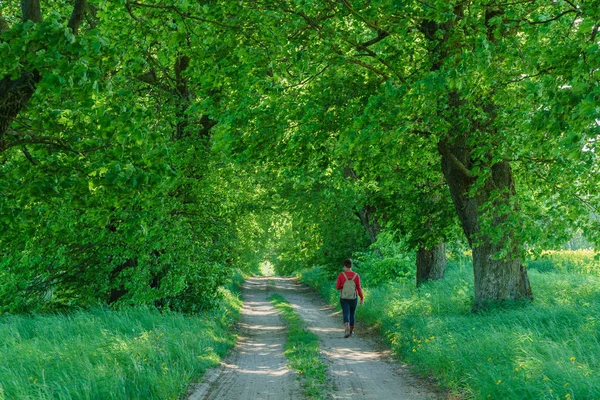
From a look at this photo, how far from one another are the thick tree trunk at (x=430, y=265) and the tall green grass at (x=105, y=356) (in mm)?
8030

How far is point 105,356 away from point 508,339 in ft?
20.2

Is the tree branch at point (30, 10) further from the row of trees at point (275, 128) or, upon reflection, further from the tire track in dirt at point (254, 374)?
the tire track in dirt at point (254, 374)

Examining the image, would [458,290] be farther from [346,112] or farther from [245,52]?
[245,52]

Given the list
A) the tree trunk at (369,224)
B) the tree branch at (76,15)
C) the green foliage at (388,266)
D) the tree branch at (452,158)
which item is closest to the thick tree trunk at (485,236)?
the tree branch at (452,158)

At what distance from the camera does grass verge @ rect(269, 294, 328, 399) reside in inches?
340

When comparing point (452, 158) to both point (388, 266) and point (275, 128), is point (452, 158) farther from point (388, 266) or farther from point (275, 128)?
point (388, 266)

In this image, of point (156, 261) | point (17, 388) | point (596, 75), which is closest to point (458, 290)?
point (156, 261)

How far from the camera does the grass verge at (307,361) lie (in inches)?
340

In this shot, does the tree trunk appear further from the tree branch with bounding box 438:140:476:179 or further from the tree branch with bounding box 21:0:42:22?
the tree branch with bounding box 21:0:42:22

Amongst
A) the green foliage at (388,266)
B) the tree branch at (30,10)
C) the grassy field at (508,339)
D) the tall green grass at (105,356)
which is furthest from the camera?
the green foliage at (388,266)

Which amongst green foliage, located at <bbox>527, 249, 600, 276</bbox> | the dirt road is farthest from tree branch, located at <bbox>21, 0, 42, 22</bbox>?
green foliage, located at <bbox>527, 249, 600, 276</bbox>

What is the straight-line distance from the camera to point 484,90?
10148 mm

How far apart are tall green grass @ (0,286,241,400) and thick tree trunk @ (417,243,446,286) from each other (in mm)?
8030

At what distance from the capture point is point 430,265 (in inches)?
740
